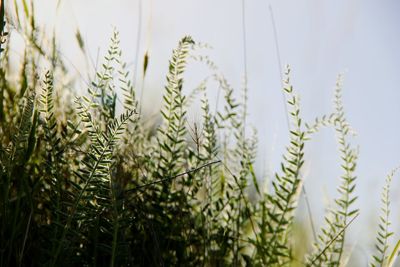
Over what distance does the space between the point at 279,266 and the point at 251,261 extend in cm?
8

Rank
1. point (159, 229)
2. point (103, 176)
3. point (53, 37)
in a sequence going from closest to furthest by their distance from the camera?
point (103, 176), point (159, 229), point (53, 37)

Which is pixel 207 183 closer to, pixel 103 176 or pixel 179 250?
pixel 179 250

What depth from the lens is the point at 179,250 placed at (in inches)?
54.6

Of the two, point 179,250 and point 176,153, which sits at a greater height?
point 176,153

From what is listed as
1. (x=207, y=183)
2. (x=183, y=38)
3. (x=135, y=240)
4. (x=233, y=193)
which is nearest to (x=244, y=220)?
(x=233, y=193)

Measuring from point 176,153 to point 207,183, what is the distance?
6.1 inches

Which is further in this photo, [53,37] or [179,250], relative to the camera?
[53,37]

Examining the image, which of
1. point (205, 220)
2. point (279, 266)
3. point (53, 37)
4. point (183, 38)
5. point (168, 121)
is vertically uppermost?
point (53, 37)

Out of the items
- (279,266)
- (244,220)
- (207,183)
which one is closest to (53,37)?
(207,183)

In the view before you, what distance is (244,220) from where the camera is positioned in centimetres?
154

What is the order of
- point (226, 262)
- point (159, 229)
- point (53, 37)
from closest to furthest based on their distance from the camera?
1. point (159, 229)
2. point (226, 262)
3. point (53, 37)

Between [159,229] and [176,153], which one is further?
[176,153]

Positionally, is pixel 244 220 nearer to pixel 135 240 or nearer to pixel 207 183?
pixel 207 183

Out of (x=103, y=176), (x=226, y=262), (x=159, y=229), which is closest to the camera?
(x=103, y=176)
